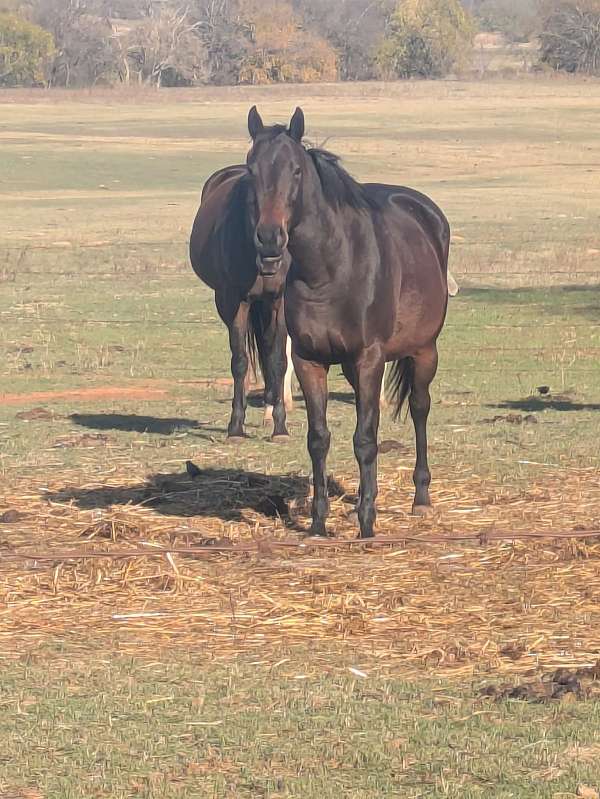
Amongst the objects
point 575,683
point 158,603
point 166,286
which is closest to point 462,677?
point 575,683

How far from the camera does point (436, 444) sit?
11297 mm

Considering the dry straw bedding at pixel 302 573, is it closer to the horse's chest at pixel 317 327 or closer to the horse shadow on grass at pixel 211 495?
the horse shadow on grass at pixel 211 495

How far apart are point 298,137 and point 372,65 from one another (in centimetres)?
9036

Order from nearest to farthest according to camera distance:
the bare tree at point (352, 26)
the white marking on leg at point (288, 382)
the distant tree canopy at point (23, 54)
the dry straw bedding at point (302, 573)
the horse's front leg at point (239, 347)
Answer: the dry straw bedding at point (302, 573), the horse's front leg at point (239, 347), the white marking on leg at point (288, 382), the distant tree canopy at point (23, 54), the bare tree at point (352, 26)

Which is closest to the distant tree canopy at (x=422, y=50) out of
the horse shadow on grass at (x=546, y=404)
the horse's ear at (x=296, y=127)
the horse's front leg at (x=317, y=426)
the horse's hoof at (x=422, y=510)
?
the horse shadow on grass at (x=546, y=404)

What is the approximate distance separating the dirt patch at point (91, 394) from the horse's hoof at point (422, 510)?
18.0 ft

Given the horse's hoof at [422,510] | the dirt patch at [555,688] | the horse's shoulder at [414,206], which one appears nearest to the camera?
the dirt patch at [555,688]

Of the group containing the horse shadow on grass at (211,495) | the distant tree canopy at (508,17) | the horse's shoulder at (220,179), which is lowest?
the distant tree canopy at (508,17)

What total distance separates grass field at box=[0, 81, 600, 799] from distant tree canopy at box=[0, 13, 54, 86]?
2506 inches

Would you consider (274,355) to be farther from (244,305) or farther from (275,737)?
(275,737)

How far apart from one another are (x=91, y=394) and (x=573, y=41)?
7931 cm

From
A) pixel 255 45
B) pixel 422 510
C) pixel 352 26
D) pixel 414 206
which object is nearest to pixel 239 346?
pixel 414 206

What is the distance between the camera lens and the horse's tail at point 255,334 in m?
12.5

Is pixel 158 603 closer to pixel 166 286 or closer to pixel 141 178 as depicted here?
pixel 166 286
